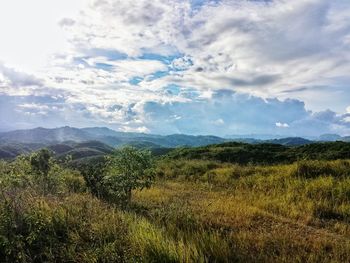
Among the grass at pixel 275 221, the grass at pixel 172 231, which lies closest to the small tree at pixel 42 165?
the grass at pixel 172 231

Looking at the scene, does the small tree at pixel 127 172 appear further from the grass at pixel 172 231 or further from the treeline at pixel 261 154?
the treeline at pixel 261 154

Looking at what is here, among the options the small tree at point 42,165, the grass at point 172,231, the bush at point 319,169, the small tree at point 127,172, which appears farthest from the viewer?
the bush at point 319,169

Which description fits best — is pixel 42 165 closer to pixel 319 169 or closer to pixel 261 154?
pixel 319 169

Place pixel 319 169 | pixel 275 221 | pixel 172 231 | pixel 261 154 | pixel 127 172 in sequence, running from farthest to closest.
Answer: pixel 261 154, pixel 319 169, pixel 127 172, pixel 275 221, pixel 172 231

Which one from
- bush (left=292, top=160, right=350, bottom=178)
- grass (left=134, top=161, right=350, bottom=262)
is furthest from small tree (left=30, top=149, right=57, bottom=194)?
bush (left=292, top=160, right=350, bottom=178)

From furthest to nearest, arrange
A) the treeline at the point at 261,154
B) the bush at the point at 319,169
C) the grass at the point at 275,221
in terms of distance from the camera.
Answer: the treeline at the point at 261,154 → the bush at the point at 319,169 → the grass at the point at 275,221

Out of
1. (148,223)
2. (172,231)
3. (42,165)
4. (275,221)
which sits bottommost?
(275,221)

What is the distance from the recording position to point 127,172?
41.3 ft

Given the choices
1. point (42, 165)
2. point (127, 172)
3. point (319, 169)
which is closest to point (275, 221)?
point (127, 172)

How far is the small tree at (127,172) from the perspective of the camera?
39.4 ft

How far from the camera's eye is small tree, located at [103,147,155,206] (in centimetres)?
1200

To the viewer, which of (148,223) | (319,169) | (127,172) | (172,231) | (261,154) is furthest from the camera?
(261,154)

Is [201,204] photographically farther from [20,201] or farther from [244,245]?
[20,201]

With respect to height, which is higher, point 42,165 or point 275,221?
point 42,165
